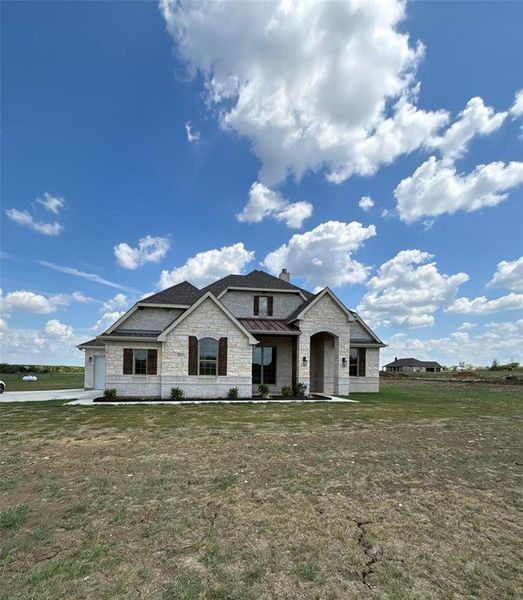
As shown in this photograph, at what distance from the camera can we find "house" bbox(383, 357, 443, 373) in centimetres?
8588

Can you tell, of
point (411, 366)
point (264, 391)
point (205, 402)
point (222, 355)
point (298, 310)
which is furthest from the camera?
point (411, 366)

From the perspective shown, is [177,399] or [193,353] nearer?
[177,399]

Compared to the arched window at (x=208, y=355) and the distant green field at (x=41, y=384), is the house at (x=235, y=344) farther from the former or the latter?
the distant green field at (x=41, y=384)

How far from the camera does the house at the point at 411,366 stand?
8588 centimetres

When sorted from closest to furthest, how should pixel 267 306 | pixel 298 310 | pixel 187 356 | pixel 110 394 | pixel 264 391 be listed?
pixel 110 394 < pixel 187 356 < pixel 264 391 < pixel 298 310 < pixel 267 306

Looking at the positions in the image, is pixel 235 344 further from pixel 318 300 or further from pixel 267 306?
pixel 318 300

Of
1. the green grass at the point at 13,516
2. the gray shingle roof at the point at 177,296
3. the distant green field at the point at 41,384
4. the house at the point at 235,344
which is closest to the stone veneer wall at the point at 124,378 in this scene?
the house at the point at 235,344

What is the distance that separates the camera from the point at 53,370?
2313 inches

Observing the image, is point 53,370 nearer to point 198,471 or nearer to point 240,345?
point 240,345

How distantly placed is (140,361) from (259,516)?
15.3 m

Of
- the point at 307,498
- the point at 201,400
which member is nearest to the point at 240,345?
the point at 201,400

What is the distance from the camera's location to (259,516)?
15.1 feet

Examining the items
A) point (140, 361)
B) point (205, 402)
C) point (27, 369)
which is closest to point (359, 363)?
point (205, 402)

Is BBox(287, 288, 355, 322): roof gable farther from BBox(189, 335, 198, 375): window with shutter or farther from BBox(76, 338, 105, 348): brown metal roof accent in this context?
BBox(76, 338, 105, 348): brown metal roof accent
